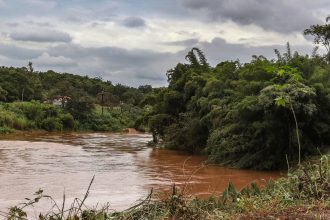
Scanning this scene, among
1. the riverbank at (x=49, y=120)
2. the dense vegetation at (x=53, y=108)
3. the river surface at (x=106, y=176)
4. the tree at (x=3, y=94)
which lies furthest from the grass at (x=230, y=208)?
the tree at (x=3, y=94)

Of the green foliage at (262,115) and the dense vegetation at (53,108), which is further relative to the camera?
the dense vegetation at (53,108)

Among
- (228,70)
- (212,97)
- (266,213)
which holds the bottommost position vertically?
(266,213)

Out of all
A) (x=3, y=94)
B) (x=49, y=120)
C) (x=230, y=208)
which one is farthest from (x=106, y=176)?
(x=3, y=94)

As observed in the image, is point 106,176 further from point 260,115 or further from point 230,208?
point 230,208

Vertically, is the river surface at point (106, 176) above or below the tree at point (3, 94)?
below

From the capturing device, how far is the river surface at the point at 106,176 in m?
12.1

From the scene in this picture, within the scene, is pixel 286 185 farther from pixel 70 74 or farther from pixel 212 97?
pixel 70 74

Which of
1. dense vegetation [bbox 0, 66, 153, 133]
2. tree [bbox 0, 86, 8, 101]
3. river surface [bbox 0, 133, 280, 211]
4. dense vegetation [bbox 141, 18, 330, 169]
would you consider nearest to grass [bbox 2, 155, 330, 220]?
river surface [bbox 0, 133, 280, 211]

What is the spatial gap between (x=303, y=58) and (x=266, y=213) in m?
14.9

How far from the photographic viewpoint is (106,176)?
1588 centimetres

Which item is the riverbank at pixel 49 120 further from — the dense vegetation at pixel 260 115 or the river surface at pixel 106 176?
the dense vegetation at pixel 260 115

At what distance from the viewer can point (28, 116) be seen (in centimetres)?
4756

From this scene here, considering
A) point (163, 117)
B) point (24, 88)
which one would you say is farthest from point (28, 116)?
point (163, 117)

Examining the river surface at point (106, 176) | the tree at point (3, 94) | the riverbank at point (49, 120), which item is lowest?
the river surface at point (106, 176)
